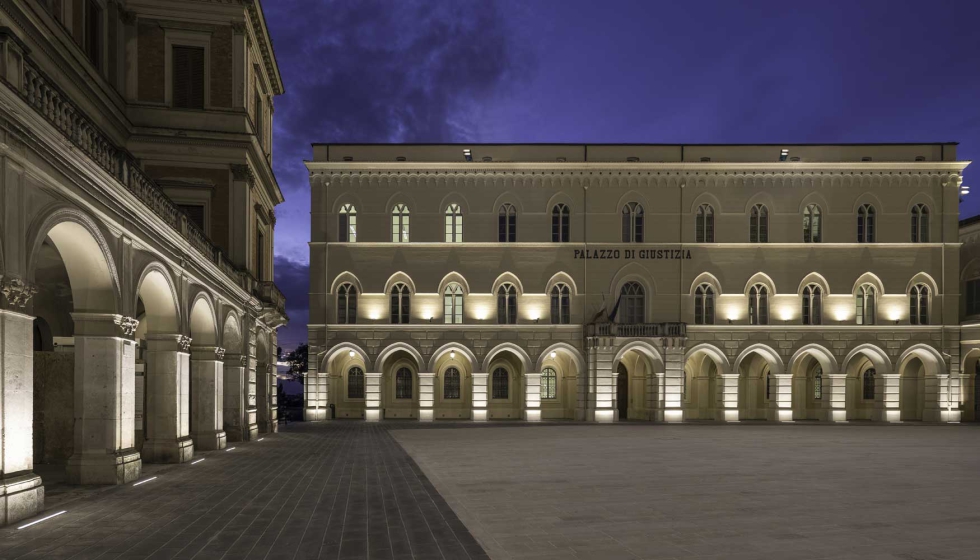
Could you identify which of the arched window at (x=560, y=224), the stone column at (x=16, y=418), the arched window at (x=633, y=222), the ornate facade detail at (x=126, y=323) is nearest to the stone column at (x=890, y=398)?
the arched window at (x=633, y=222)

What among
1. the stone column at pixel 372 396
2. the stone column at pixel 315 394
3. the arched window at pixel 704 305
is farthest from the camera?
the arched window at pixel 704 305

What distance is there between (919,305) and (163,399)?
141 feet

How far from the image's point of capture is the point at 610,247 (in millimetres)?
43688

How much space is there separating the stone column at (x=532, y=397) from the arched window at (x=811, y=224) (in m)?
18.6

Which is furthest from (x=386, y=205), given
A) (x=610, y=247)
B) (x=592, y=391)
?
(x=592, y=391)

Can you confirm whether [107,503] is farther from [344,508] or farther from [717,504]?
[717,504]

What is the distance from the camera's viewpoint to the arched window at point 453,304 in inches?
1710

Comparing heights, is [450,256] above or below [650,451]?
above

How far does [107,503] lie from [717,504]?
11.2m

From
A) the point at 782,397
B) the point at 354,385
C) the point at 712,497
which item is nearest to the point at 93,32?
the point at 712,497

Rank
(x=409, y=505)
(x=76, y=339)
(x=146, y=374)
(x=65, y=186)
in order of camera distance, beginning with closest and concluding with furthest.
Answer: (x=65, y=186) → (x=409, y=505) → (x=76, y=339) → (x=146, y=374)

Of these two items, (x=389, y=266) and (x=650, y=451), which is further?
(x=389, y=266)

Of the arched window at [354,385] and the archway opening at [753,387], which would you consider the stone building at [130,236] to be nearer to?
the arched window at [354,385]

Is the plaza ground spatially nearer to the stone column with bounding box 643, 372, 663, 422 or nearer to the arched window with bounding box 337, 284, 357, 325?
the stone column with bounding box 643, 372, 663, 422
